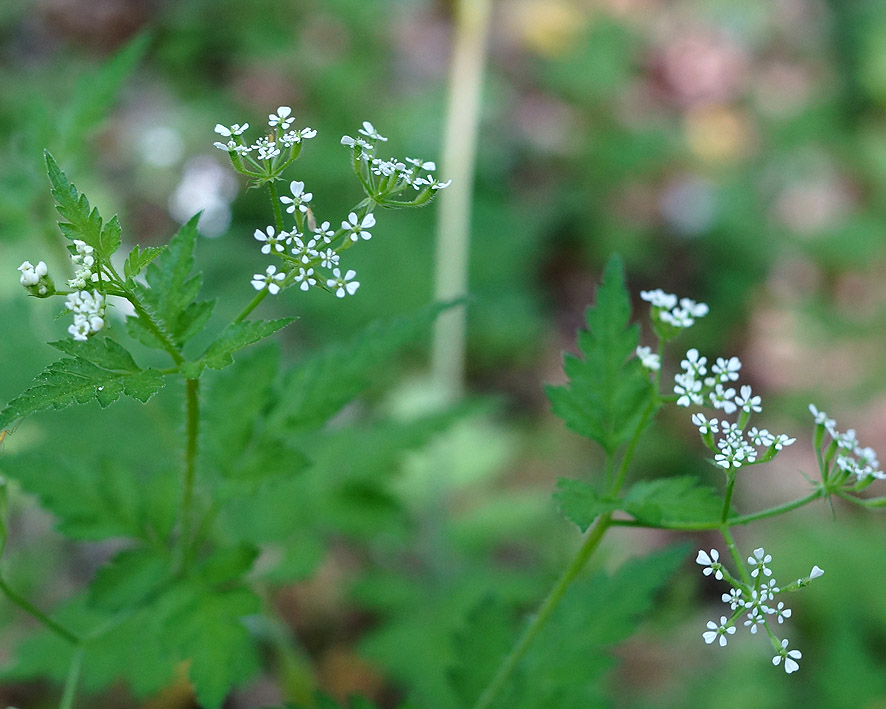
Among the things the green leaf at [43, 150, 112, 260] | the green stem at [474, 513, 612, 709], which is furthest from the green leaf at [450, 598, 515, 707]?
the green leaf at [43, 150, 112, 260]

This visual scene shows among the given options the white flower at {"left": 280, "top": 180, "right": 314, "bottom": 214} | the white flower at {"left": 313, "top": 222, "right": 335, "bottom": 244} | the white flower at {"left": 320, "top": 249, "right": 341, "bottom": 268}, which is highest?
the white flower at {"left": 280, "top": 180, "right": 314, "bottom": 214}

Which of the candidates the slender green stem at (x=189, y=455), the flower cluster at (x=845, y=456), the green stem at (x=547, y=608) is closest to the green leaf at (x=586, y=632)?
the green stem at (x=547, y=608)

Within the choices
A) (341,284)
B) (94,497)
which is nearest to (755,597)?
(341,284)

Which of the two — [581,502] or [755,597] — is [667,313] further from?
[755,597]

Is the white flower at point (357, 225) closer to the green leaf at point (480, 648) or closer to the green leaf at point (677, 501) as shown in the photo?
the green leaf at point (677, 501)

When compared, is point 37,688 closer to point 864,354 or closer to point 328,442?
point 328,442

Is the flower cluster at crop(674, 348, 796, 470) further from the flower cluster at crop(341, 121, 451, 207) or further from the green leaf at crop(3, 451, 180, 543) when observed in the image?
the green leaf at crop(3, 451, 180, 543)
